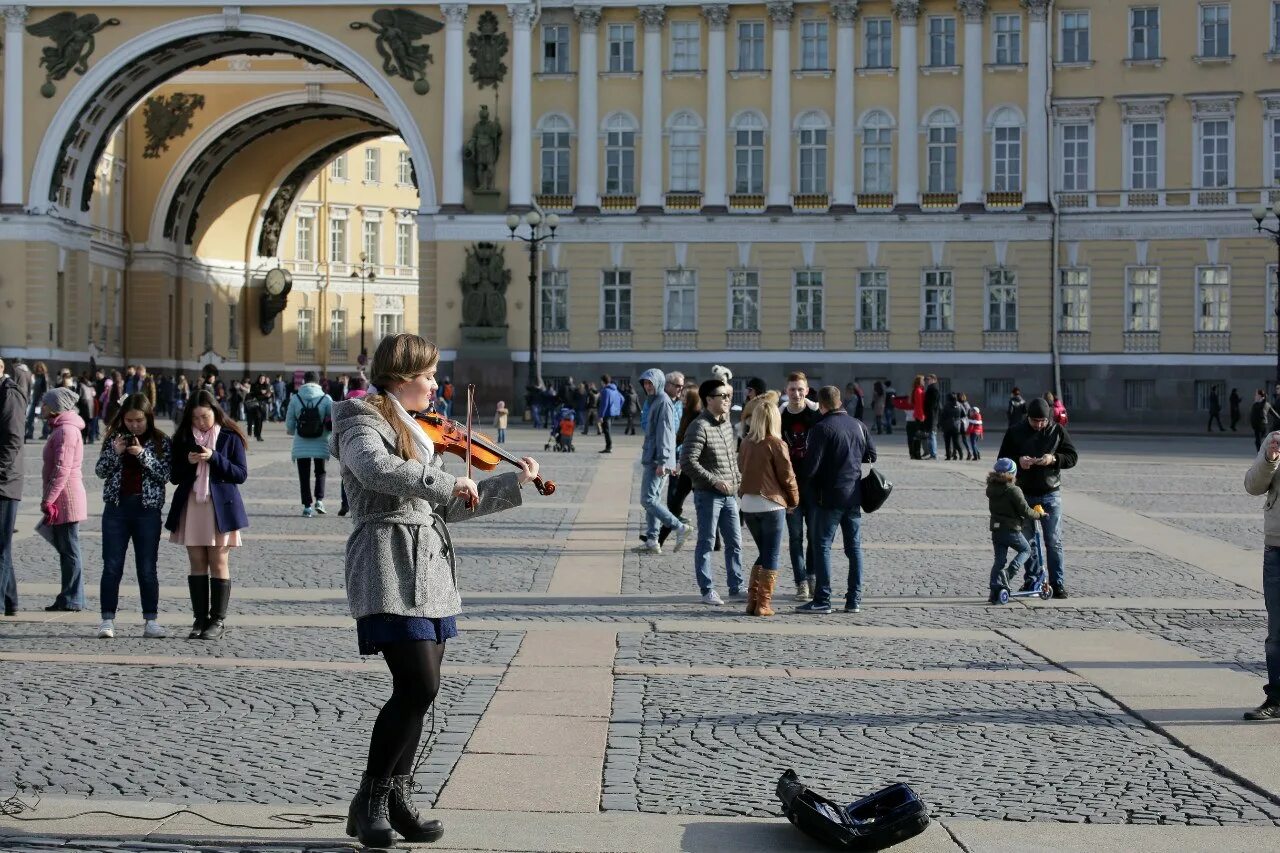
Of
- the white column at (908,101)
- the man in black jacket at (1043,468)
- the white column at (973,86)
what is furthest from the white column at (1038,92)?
the man in black jacket at (1043,468)

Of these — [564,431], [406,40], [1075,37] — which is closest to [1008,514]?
[564,431]

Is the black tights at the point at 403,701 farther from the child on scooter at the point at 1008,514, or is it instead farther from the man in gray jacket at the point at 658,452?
the man in gray jacket at the point at 658,452

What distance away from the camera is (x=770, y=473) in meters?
15.2

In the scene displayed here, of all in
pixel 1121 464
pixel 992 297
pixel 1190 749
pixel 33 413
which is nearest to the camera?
pixel 1190 749

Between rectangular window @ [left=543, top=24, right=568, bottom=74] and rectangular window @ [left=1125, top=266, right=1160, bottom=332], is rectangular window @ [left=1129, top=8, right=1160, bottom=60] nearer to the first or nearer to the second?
rectangular window @ [left=1125, top=266, right=1160, bottom=332]

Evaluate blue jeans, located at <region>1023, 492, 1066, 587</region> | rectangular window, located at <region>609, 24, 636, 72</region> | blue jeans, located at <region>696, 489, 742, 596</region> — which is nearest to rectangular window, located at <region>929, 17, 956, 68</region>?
rectangular window, located at <region>609, 24, 636, 72</region>

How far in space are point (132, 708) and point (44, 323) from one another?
51.2 m

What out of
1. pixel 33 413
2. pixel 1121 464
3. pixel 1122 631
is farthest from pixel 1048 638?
pixel 33 413

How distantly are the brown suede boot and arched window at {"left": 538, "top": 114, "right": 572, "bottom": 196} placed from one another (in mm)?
43141

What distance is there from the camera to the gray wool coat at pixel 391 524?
280 inches

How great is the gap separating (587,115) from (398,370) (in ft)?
164

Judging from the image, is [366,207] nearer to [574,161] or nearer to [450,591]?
[574,161]

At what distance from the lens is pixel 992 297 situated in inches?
2210

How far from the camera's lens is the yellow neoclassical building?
55031 mm
